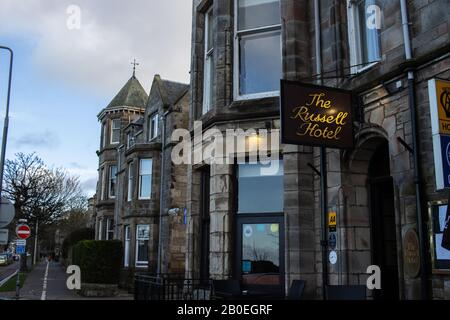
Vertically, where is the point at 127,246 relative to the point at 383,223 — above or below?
below

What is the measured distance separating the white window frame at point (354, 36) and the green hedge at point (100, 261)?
48.9ft

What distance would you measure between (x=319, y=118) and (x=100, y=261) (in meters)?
15.1

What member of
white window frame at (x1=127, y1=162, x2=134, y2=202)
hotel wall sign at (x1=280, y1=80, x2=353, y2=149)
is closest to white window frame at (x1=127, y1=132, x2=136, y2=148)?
white window frame at (x1=127, y1=162, x2=134, y2=202)

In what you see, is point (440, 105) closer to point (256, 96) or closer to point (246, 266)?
point (256, 96)

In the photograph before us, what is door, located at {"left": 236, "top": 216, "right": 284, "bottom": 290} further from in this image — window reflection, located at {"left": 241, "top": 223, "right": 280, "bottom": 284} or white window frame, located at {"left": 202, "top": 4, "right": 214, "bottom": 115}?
white window frame, located at {"left": 202, "top": 4, "right": 214, "bottom": 115}

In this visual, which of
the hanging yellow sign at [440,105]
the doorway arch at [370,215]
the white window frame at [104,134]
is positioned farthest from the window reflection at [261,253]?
the white window frame at [104,134]

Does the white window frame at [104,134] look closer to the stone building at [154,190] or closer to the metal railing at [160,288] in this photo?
the stone building at [154,190]

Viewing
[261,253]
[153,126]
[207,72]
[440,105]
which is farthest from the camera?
[153,126]

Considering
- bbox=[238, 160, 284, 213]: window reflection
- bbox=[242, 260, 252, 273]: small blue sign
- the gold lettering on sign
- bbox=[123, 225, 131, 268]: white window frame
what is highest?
the gold lettering on sign

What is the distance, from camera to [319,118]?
872 cm

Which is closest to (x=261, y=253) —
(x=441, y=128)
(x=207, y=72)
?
(x=441, y=128)

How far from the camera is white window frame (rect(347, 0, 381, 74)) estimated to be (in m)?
9.87

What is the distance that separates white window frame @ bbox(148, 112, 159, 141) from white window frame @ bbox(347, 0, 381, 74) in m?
16.4
